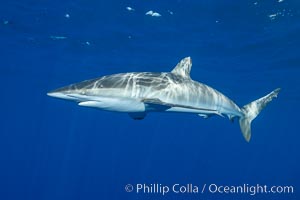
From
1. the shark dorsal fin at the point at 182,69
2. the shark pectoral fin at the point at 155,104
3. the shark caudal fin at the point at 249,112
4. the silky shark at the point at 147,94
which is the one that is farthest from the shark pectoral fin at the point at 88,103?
the shark caudal fin at the point at 249,112

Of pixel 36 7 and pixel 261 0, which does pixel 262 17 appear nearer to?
pixel 261 0

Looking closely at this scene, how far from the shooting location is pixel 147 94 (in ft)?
23.0

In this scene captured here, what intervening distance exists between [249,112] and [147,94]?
449 centimetres

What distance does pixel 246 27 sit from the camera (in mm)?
17656

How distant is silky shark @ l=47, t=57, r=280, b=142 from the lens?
6156 mm

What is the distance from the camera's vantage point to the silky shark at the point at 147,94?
20.2 ft

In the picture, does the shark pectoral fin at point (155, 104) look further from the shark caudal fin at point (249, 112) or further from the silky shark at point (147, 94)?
the shark caudal fin at point (249, 112)

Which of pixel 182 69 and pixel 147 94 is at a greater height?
pixel 182 69

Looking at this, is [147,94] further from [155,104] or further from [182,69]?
[182,69]

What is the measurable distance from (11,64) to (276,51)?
23934mm

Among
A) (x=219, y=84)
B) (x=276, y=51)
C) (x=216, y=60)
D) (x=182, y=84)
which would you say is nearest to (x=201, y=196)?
(x=219, y=84)

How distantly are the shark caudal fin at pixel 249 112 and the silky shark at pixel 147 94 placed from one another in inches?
28.2

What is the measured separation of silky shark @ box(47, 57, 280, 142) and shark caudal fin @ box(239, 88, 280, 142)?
72 cm

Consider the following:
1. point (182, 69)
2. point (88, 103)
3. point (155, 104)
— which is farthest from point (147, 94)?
point (182, 69)
